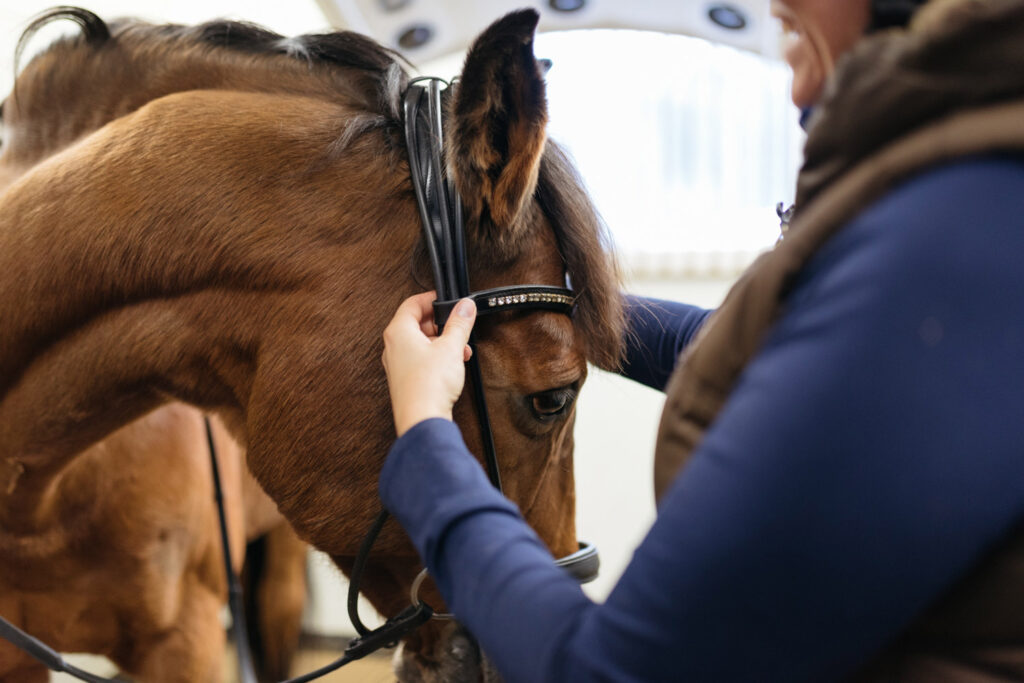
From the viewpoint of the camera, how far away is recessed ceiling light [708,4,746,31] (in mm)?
2232

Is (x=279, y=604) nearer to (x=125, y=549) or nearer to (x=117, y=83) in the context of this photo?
(x=125, y=549)

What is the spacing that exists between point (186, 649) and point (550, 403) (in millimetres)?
879

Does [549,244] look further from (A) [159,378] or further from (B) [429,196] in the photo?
(A) [159,378]

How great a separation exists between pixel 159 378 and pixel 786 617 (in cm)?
66

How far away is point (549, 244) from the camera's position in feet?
2.44

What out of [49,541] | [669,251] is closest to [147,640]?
[49,541]

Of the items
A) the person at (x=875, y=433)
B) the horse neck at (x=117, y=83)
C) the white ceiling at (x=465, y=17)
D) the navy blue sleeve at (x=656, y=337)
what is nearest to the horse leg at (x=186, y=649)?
the horse neck at (x=117, y=83)

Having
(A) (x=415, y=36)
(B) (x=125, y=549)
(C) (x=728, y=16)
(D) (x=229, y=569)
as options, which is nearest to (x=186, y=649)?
(D) (x=229, y=569)

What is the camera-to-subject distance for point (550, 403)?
717 millimetres

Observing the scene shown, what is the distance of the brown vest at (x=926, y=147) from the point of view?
304mm

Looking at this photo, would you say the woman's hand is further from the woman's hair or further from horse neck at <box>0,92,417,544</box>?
the woman's hair

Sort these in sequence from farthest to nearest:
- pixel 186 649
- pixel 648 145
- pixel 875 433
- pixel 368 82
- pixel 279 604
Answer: pixel 648 145 → pixel 279 604 → pixel 186 649 → pixel 368 82 → pixel 875 433

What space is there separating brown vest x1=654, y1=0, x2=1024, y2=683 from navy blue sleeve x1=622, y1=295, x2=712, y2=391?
1.98ft

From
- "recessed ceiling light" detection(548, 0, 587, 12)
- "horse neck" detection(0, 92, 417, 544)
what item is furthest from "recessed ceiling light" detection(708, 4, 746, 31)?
"horse neck" detection(0, 92, 417, 544)
